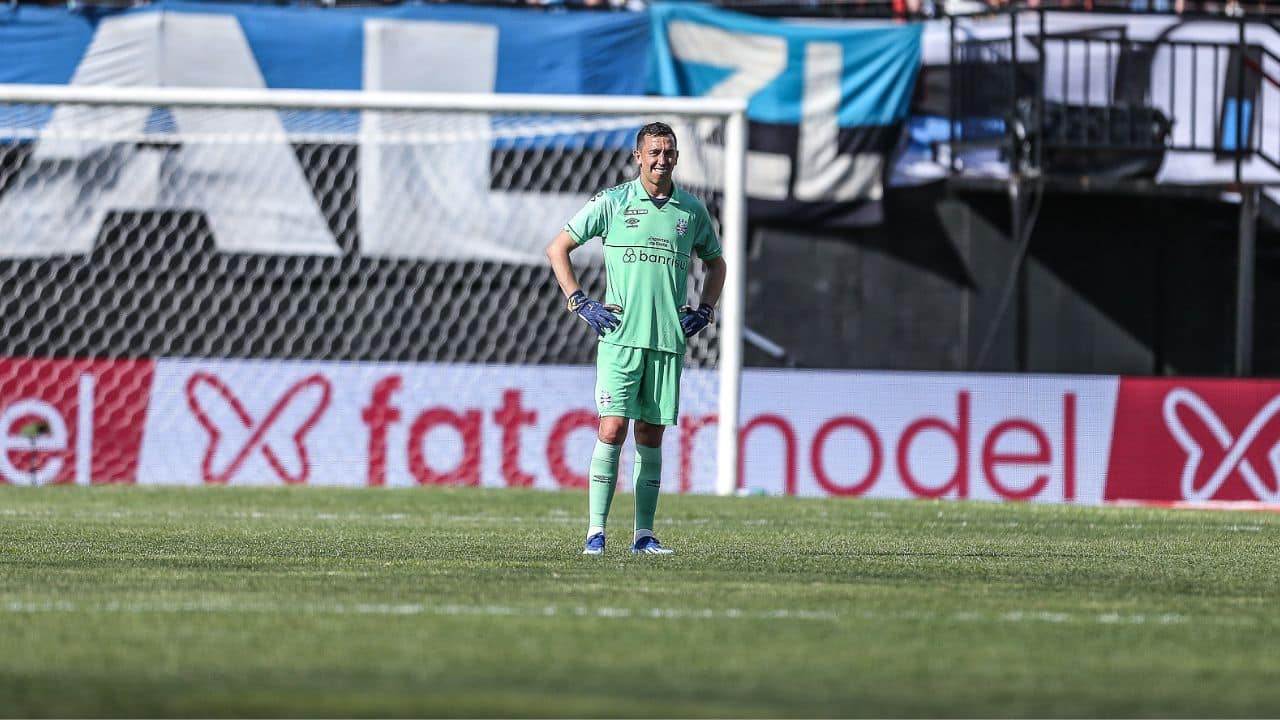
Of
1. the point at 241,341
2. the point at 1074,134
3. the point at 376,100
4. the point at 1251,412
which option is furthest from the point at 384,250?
the point at 1251,412

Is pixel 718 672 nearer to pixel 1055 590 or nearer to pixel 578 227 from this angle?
pixel 1055 590

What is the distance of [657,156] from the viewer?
7.77m

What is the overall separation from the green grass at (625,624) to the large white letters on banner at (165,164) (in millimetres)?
7325

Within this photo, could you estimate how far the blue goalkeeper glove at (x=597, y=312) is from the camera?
7816 millimetres

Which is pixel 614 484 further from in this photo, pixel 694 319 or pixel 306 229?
pixel 306 229

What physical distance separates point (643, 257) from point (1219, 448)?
7847mm

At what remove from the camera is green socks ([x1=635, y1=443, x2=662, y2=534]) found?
26.0 feet

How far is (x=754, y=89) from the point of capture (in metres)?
16.9

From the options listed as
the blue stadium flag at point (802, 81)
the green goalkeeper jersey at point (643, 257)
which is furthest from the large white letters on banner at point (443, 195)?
the green goalkeeper jersey at point (643, 257)

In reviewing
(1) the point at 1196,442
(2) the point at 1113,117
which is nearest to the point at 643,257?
(1) the point at 1196,442

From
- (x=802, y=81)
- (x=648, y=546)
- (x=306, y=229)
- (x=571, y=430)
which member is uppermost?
(x=802, y=81)

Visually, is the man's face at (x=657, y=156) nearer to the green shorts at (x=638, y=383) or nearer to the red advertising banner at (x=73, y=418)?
the green shorts at (x=638, y=383)

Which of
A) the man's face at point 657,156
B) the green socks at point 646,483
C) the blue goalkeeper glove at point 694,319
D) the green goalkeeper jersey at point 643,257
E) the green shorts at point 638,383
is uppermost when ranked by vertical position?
the man's face at point 657,156

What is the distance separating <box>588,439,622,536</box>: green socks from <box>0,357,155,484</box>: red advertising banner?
714 cm
